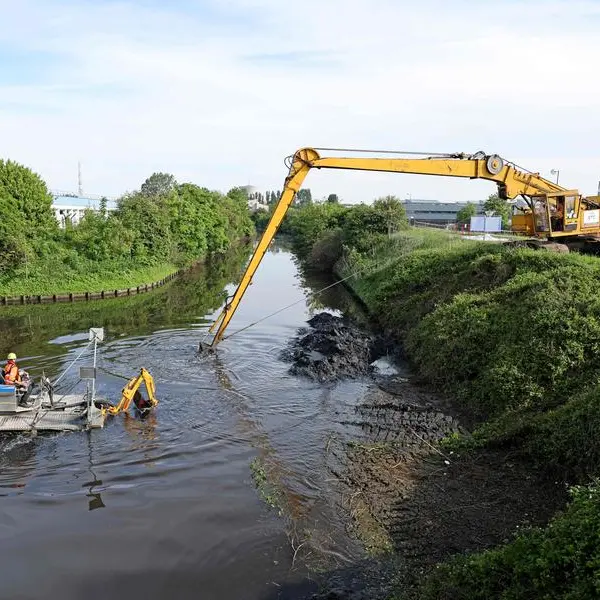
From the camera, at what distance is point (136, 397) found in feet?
51.7

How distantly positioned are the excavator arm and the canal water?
36 cm

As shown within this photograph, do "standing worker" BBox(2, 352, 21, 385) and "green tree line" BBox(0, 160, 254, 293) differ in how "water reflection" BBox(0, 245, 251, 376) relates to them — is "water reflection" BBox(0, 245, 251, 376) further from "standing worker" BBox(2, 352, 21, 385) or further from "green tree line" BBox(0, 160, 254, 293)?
"standing worker" BBox(2, 352, 21, 385)

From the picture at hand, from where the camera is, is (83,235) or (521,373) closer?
(521,373)

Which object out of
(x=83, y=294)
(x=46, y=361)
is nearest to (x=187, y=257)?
(x=83, y=294)

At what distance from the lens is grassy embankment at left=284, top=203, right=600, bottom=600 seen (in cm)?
659

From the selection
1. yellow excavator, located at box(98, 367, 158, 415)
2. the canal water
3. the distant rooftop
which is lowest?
the canal water

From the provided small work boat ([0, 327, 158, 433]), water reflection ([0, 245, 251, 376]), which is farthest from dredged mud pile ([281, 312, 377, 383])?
water reflection ([0, 245, 251, 376])

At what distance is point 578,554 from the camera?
6180 millimetres

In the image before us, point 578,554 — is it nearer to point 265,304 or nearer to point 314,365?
point 314,365

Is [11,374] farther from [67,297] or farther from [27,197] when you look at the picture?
[27,197]

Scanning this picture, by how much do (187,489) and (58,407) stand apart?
16.3ft

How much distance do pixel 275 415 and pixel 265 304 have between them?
20.6m

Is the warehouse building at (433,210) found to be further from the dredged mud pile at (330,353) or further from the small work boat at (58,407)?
the small work boat at (58,407)

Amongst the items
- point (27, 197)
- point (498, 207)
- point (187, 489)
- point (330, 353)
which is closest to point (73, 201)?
point (27, 197)
